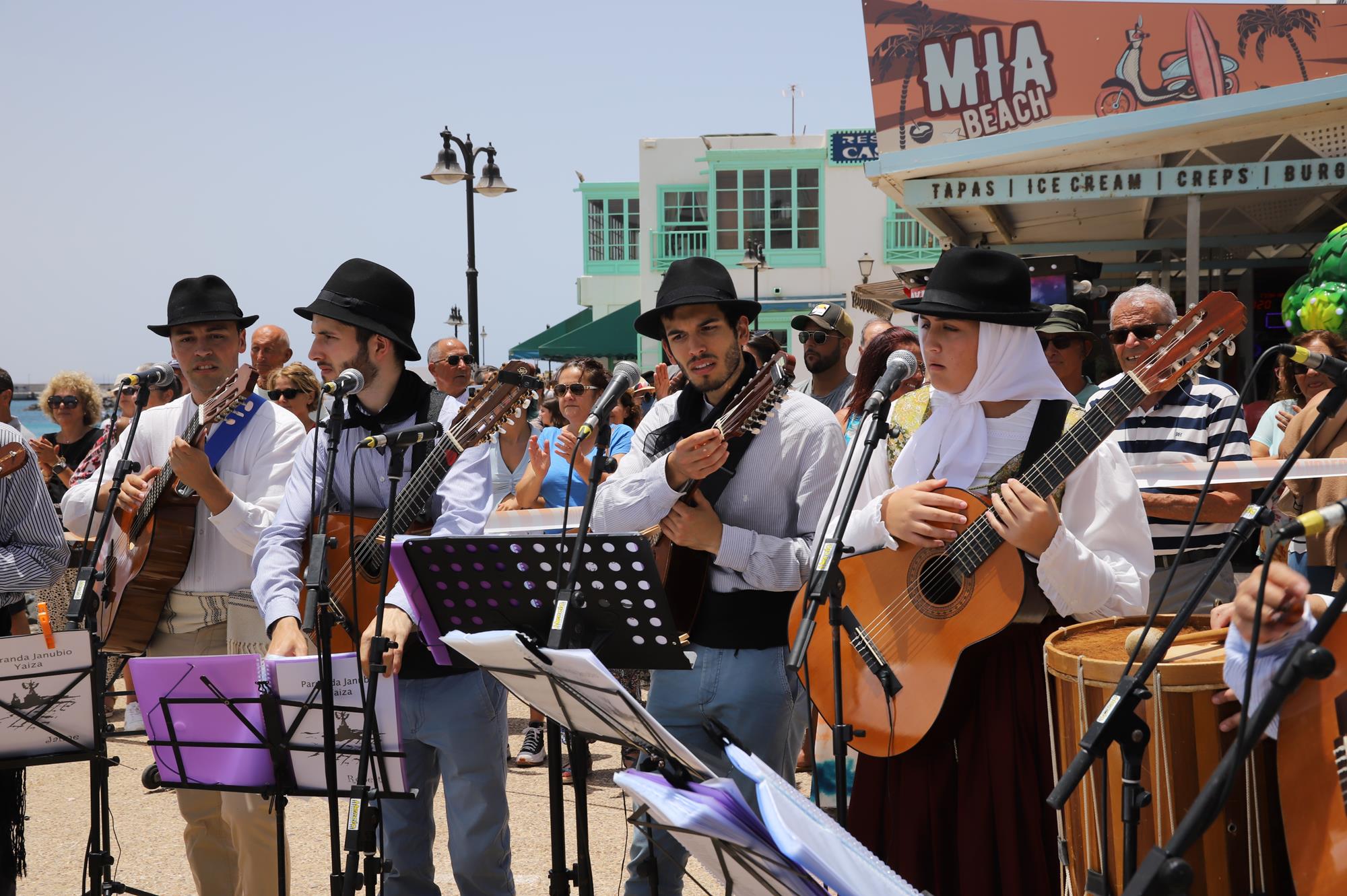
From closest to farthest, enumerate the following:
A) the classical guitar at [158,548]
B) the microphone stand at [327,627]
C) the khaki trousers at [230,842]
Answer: the microphone stand at [327,627], the khaki trousers at [230,842], the classical guitar at [158,548]

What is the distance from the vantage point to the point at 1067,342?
222 inches

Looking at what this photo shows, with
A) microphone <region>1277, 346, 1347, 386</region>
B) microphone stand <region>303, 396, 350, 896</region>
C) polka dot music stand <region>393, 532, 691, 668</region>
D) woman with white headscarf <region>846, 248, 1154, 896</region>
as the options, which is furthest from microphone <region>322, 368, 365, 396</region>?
microphone <region>1277, 346, 1347, 386</region>

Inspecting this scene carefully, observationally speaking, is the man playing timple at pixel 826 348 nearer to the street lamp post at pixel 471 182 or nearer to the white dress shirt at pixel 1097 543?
the white dress shirt at pixel 1097 543

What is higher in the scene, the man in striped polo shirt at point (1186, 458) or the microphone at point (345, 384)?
the microphone at point (345, 384)

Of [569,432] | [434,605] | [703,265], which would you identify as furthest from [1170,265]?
[434,605]

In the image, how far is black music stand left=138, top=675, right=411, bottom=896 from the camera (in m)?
3.56

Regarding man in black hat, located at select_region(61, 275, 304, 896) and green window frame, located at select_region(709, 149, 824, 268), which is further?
green window frame, located at select_region(709, 149, 824, 268)

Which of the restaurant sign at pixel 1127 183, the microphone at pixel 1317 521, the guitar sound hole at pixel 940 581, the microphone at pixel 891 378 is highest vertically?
the restaurant sign at pixel 1127 183

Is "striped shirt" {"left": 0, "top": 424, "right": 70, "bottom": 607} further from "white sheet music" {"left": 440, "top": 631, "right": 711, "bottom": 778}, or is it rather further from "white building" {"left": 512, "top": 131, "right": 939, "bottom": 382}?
"white building" {"left": 512, "top": 131, "right": 939, "bottom": 382}

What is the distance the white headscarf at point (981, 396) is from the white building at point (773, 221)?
2922 centimetres

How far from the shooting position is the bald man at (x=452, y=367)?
9.12 meters

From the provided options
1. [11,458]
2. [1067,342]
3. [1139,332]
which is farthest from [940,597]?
[11,458]

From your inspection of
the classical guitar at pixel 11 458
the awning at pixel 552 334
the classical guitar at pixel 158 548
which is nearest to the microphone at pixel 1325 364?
the classical guitar at pixel 158 548

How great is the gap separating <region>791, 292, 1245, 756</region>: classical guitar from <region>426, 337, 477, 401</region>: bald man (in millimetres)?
5756
